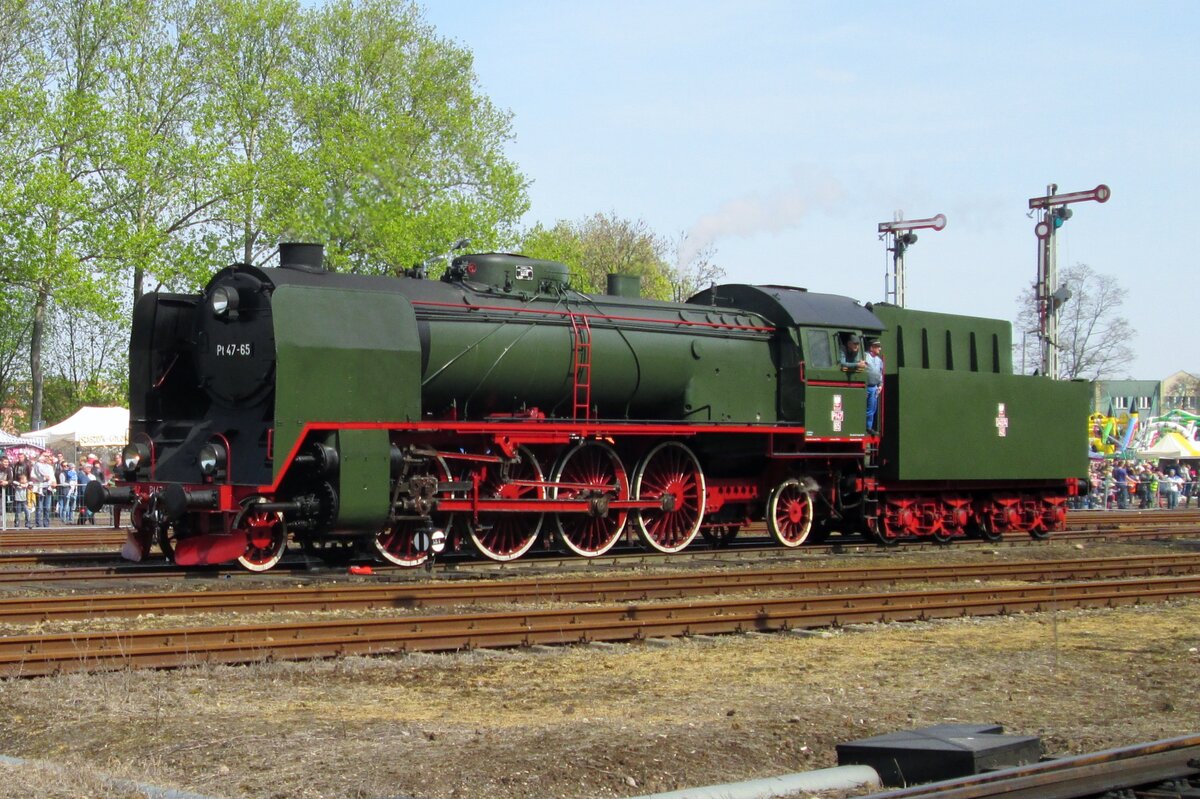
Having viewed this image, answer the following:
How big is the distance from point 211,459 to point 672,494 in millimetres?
6270

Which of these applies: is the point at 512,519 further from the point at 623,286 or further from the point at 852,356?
the point at 852,356

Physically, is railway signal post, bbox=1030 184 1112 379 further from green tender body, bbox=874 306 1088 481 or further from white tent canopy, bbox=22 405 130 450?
white tent canopy, bbox=22 405 130 450

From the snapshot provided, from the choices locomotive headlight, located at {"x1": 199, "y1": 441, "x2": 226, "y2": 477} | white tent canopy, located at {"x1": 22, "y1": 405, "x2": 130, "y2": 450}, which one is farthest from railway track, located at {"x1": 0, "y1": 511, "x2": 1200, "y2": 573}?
white tent canopy, located at {"x1": 22, "y1": 405, "x2": 130, "y2": 450}

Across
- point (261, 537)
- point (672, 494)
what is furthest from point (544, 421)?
point (261, 537)

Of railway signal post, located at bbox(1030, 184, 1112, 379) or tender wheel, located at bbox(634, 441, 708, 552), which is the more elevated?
railway signal post, located at bbox(1030, 184, 1112, 379)

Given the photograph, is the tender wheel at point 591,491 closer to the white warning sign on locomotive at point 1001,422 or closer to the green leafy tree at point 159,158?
the white warning sign on locomotive at point 1001,422

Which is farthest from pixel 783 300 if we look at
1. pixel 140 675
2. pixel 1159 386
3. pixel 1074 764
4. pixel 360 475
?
pixel 1159 386

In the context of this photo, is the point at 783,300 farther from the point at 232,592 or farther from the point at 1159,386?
the point at 1159,386

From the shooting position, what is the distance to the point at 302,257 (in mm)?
15578

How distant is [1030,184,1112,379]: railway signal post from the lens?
110ft

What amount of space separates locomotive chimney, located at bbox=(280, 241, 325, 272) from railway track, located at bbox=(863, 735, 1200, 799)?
11377mm

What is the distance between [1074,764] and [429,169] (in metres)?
31.2

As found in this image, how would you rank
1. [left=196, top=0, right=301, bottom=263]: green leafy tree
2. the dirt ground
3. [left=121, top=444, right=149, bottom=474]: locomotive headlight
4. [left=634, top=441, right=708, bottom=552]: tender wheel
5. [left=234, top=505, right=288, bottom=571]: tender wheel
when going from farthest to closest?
[left=196, top=0, right=301, bottom=263]: green leafy tree < [left=634, top=441, right=708, bottom=552]: tender wheel < [left=121, top=444, right=149, bottom=474]: locomotive headlight < [left=234, top=505, right=288, bottom=571]: tender wheel < the dirt ground

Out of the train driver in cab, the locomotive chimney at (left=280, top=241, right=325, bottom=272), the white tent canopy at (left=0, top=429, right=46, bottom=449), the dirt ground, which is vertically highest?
the locomotive chimney at (left=280, top=241, right=325, bottom=272)
